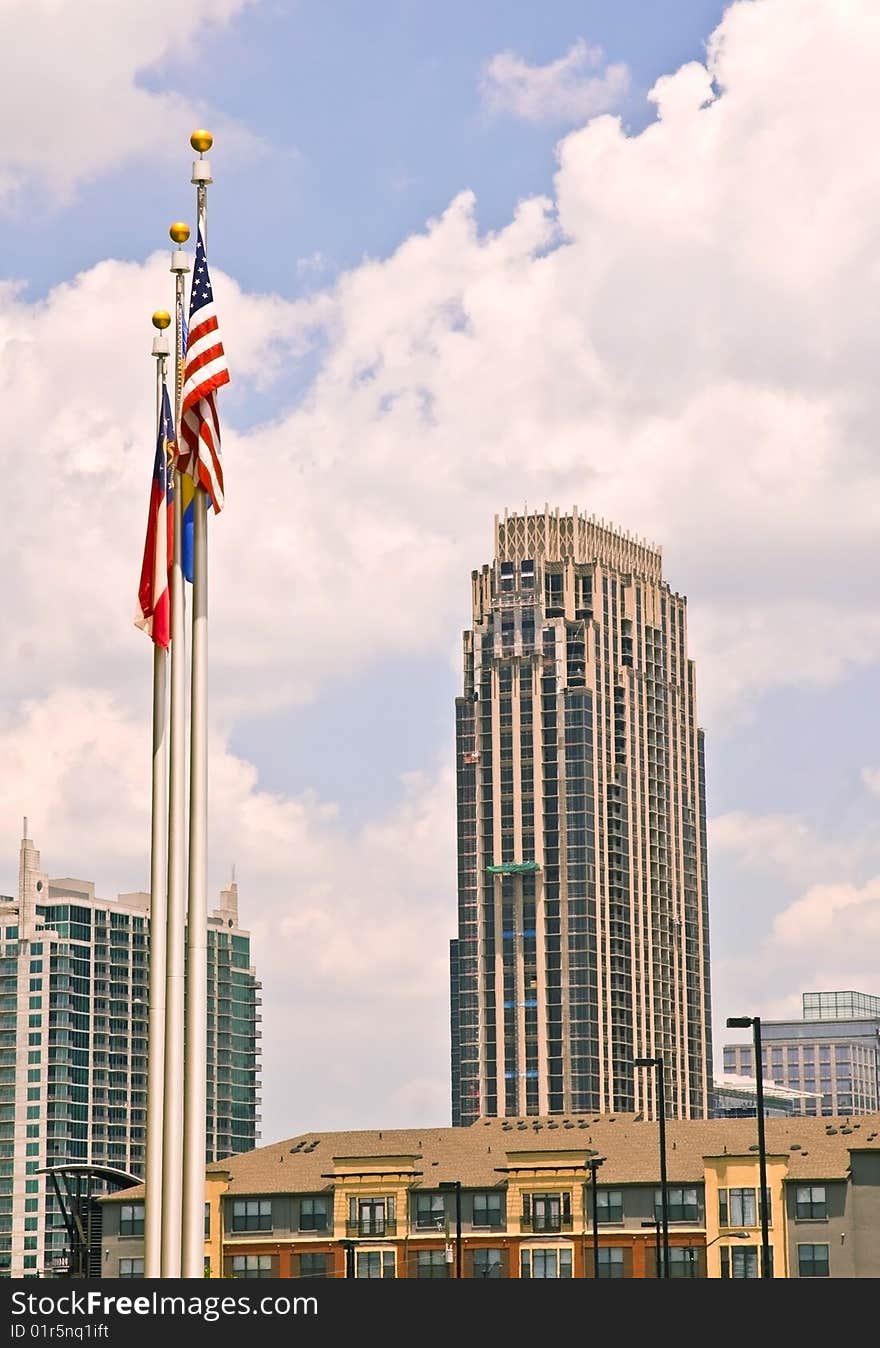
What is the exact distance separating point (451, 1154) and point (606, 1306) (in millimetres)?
111937

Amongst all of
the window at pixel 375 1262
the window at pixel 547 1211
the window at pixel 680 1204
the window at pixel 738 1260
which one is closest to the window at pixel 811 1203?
the window at pixel 738 1260

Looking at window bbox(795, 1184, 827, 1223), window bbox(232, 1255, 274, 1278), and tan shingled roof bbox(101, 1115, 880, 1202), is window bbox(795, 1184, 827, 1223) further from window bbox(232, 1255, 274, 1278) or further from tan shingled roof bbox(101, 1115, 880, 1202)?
window bbox(232, 1255, 274, 1278)

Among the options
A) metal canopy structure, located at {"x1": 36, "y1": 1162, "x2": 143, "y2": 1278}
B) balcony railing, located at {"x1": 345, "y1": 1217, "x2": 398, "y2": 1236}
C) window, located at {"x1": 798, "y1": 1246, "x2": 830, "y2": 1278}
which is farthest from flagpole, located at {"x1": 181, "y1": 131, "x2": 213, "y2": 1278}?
balcony railing, located at {"x1": 345, "y1": 1217, "x2": 398, "y2": 1236}

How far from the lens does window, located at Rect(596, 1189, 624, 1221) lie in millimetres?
133500

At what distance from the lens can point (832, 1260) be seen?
4941 inches

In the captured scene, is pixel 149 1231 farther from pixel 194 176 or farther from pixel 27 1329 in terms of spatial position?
pixel 194 176

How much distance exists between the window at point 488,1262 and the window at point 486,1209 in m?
2.63

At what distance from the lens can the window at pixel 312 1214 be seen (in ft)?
455

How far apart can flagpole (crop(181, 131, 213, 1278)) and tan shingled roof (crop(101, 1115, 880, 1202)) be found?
93145mm

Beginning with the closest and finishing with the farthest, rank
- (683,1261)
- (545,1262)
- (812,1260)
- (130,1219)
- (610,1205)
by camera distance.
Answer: (812,1260) → (683,1261) → (545,1262) → (610,1205) → (130,1219)

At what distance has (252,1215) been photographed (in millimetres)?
139750

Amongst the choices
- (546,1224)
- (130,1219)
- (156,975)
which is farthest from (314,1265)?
(156,975)

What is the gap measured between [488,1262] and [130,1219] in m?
22.9

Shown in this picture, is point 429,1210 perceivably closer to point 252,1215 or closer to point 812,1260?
point 252,1215
